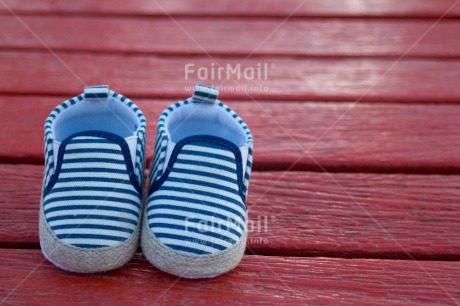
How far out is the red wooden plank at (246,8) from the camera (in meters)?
1.40

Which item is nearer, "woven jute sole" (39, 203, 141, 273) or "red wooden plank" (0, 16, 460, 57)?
"woven jute sole" (39, 203, 141, 273)

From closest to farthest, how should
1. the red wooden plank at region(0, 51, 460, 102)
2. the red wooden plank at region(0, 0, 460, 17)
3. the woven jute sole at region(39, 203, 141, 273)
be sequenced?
the woven jute sole at region(39, 203, 141, 273) → the red wooden plank at region(0, 51, 460, 102) → the red wooden plank at region(0, 0, 460, 17)

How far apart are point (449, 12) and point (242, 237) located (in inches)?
40.5

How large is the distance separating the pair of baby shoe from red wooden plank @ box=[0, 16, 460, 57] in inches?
20.6

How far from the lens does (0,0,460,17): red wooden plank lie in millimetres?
1404

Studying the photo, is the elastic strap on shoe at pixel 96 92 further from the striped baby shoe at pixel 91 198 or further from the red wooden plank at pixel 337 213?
the red wooden plank at pixel 337 213

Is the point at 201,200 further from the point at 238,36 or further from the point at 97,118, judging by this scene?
the point at 238,36

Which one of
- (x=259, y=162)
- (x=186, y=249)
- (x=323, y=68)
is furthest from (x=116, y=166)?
(x=323, y=68)

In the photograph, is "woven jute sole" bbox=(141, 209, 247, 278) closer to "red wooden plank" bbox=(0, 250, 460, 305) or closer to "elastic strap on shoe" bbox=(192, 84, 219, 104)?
"red wooden plank" bbox=(0, 250, 460, 305)

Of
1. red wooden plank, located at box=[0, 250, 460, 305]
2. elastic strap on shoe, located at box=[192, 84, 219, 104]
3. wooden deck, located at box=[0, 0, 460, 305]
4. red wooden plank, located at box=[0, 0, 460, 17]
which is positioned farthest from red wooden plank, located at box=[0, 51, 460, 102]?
red wooden plank, located at box=[0, 250, 460, 305]

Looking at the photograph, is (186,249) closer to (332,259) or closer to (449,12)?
Answer: (332,259)

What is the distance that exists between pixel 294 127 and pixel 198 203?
1.29 ft

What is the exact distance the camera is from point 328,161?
3.26 feet

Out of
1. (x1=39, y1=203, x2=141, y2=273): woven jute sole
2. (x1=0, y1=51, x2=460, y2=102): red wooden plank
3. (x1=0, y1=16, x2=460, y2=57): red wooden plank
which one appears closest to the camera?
(x1=39, y1=203, x2=141, y2=273): woven jute sole
